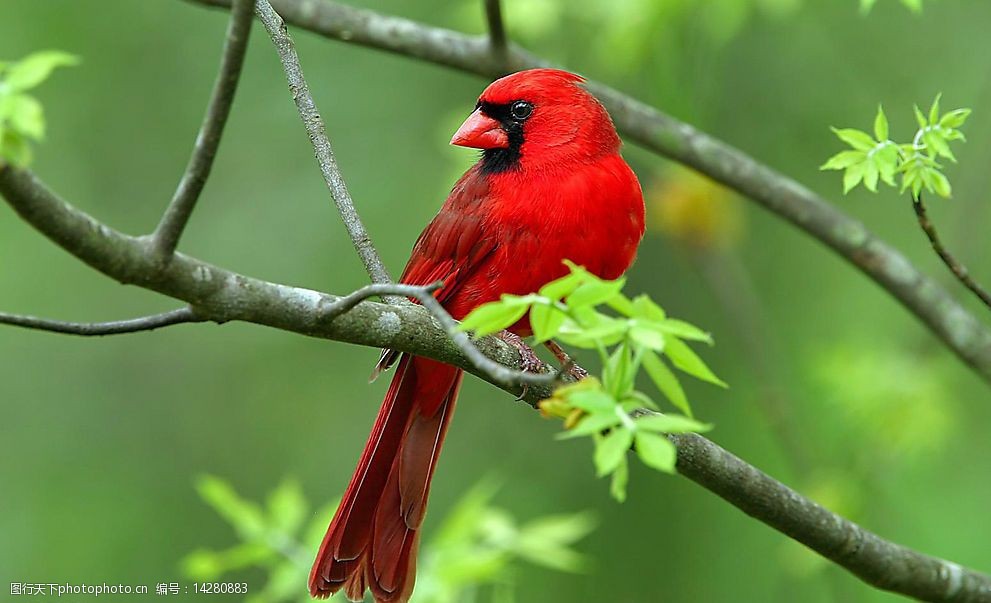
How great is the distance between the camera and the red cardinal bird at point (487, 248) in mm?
2762

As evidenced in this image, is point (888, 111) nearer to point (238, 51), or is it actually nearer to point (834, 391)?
point (834, 391)

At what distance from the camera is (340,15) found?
316cm

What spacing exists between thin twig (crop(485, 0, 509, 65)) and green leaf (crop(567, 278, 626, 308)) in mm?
1690

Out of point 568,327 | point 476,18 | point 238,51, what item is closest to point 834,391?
point 476,18

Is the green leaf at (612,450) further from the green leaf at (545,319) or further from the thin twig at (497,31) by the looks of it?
the thin twig at (497,31)

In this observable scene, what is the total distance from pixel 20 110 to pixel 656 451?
2.92ft

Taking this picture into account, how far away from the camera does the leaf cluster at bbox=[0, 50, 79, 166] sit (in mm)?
1465

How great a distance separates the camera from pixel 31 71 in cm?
160

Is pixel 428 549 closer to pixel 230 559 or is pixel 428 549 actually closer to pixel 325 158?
pixel 230 559

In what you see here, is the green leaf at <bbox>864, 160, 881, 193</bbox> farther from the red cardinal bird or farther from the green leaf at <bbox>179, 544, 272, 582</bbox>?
Result: the green leaf at <bbox>179, 544, 272, 582</bbox>

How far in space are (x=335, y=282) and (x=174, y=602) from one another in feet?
5.09

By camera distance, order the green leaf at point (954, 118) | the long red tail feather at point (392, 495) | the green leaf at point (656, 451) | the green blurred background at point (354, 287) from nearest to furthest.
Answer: the green leaf at point (656, 451), the green leaf at point (954, 118), the long red tail feather at point (392, 495), the green blurred background at point (354, 287)

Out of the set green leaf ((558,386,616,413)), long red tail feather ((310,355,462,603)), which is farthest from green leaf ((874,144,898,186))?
long red tail feather ((310,355,462,603))

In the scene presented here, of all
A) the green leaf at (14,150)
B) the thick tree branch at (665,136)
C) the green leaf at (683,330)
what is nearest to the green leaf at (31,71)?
the green leaf at (14,150)
